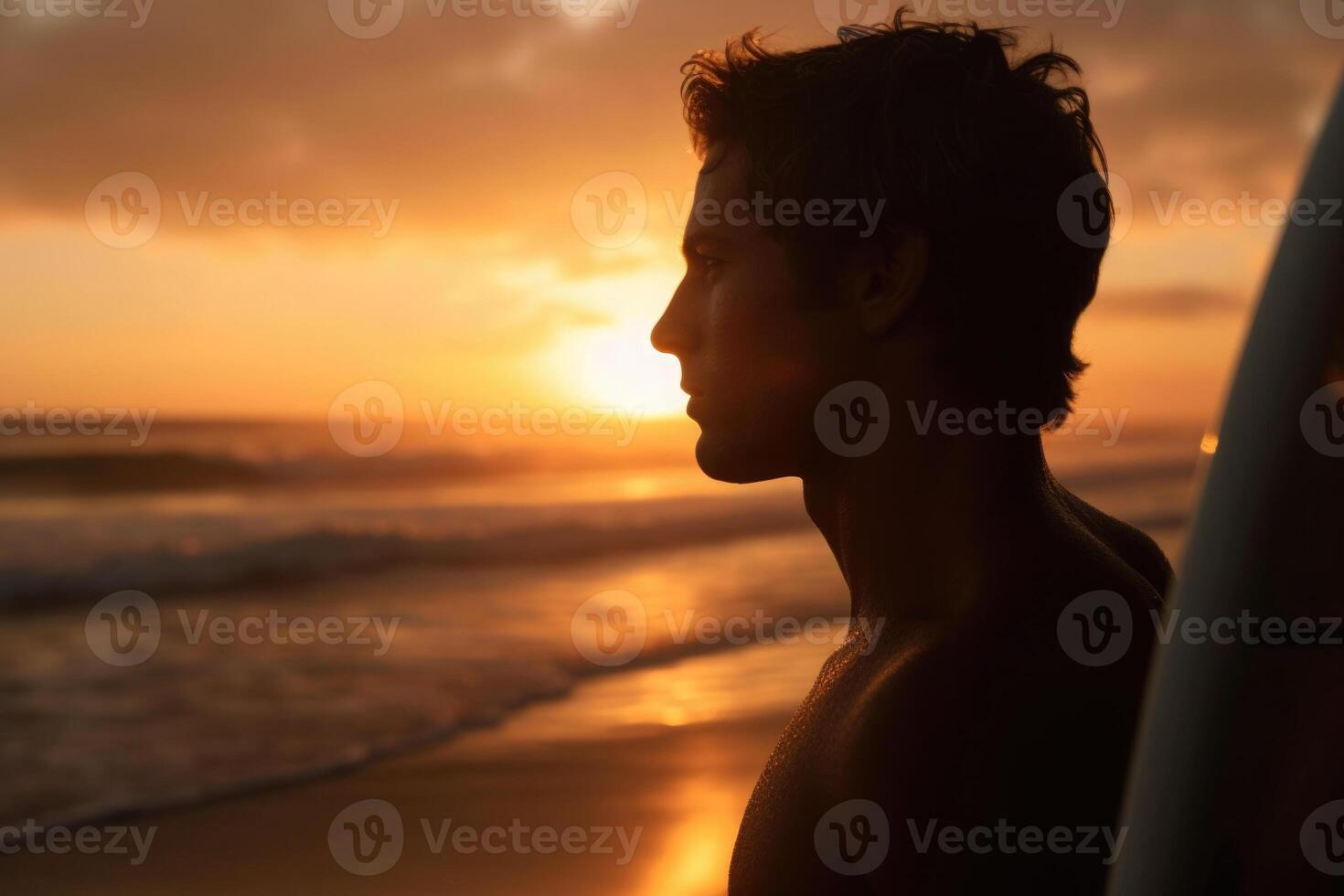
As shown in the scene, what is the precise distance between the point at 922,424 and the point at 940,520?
0.37ft

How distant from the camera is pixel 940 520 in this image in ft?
4.77

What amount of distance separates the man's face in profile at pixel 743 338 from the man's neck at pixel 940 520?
10 centimetres

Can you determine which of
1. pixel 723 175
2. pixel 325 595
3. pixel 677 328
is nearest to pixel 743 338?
pixel 677 328

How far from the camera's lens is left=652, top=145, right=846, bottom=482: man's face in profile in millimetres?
1536

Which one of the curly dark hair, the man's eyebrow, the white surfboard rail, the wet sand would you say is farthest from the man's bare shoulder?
the wet sand

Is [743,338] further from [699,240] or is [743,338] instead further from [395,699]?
[395,699]

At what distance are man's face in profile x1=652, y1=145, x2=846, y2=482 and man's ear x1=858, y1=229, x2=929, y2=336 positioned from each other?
5 cm

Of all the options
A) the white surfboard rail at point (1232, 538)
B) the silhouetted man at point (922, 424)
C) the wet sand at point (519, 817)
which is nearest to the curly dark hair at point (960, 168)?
the silhouetted man at point (922, 424)

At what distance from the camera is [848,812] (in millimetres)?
1248

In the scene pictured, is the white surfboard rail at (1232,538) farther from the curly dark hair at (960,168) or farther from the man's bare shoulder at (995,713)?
the curly dark hair at (960,168)

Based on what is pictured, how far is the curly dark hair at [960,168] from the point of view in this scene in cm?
146

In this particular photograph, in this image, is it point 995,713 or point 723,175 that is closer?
point 995,713

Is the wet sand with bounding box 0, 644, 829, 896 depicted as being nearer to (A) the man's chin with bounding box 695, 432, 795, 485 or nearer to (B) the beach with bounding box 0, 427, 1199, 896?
(B) the beach with bounding box 0, 427, 1199, 896

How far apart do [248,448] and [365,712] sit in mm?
23111
